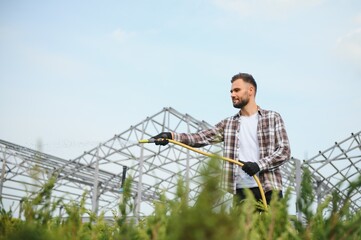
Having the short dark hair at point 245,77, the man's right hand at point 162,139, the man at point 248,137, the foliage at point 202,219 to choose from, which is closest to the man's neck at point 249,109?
the man at point 248,137

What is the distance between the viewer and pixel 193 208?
56 centimetres

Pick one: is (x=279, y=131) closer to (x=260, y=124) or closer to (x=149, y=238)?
(x=260, y=124)

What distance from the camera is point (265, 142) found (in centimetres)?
358

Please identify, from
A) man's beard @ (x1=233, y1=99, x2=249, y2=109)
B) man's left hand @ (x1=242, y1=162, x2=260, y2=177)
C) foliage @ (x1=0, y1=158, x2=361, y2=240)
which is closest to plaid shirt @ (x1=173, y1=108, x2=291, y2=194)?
man's beard @ (x1=233, y1=99, x2=249, y2=109)

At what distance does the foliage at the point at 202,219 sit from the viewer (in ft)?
1.80

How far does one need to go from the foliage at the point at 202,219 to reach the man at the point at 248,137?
87.0 inches

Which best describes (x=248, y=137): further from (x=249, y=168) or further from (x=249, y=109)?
(x=249, y=168)

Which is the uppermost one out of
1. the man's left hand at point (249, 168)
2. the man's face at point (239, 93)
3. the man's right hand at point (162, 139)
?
the man's face at point (239, 93)

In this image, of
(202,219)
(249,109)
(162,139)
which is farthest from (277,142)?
(202,219)

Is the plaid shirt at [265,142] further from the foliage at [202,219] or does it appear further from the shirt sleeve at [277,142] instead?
the foliage at [202,219]

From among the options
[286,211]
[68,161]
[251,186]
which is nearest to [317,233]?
[286,211]

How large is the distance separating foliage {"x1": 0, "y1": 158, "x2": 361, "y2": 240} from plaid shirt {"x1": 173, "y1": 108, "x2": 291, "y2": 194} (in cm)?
215

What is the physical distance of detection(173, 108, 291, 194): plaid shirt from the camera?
133 inches

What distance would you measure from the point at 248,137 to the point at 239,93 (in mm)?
385
